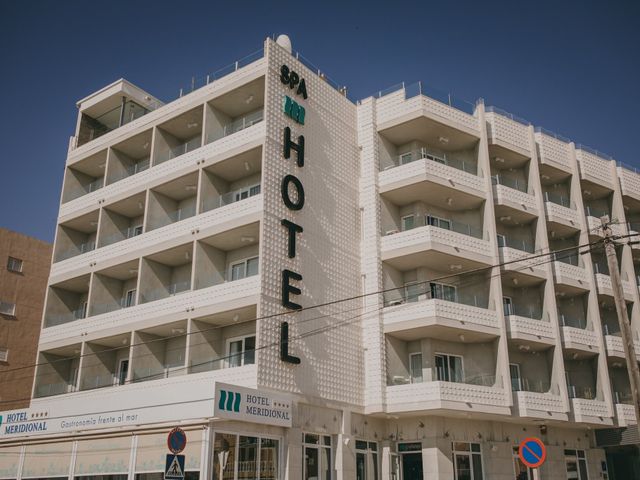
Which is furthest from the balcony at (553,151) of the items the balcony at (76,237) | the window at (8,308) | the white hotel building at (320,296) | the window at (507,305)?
the window at (8,308)

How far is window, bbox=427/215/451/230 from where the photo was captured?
3588cm

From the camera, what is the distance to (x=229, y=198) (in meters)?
34.0

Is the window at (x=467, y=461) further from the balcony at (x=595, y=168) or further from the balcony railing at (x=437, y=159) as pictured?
the balcony at (x=595, y=168)

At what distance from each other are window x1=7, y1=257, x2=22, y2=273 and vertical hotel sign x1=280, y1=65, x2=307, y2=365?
2372 centimetres

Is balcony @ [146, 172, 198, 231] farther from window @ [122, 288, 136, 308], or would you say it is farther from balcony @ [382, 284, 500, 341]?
balcony @ [382, 284, 500, 341]

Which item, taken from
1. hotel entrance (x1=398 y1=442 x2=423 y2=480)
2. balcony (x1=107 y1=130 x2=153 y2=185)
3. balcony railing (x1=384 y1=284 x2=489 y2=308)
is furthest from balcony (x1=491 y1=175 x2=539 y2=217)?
balcony (x1=107 y1=130 x2=153 y2=185)

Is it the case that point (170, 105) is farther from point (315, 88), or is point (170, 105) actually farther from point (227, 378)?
point (227, 378)

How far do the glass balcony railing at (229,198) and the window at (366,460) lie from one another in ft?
43.4

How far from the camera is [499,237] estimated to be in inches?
1485

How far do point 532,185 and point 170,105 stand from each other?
20927 mm

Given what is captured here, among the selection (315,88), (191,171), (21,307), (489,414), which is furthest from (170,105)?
(489,414)

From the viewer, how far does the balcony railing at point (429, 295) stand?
33.2m

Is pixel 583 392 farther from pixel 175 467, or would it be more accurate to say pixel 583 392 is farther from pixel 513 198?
pixel 175 467

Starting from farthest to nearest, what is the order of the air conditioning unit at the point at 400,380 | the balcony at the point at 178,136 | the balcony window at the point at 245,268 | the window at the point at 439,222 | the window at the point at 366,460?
the window at the point at 439,222 → the balcony at the point at 178,136 → the air conditioning unit at the point at 400,380 → the balcony window at the point at 245,268 → the window at the point at 366,460
